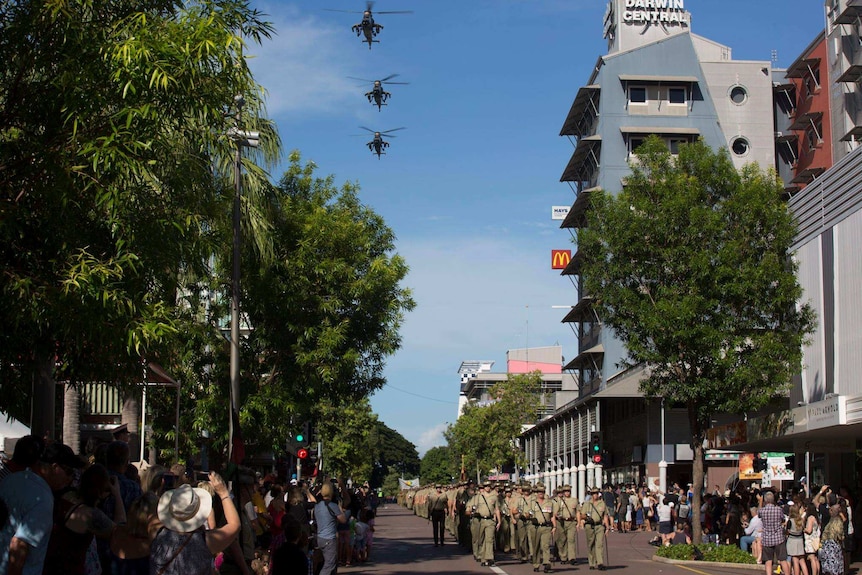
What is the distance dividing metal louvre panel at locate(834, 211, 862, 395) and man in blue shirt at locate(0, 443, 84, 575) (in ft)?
80.1

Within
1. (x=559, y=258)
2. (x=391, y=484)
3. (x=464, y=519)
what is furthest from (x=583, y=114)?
(x=391, y=484)

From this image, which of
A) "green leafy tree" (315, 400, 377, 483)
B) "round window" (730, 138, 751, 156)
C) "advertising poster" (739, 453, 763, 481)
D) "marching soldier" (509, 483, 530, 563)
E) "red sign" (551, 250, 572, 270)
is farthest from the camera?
"red sign" (551, 250, 572, 270)

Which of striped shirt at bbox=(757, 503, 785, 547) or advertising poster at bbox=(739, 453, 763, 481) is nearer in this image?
striped shirt at bbox=(757, 503, 785, 547)

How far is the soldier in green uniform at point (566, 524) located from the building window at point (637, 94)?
42672 millimetres

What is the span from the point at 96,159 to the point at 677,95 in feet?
190

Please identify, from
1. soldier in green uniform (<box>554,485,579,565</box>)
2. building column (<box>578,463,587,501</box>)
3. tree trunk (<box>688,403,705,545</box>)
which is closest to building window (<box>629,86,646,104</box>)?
building column (<box>578,463,587,501</box>)

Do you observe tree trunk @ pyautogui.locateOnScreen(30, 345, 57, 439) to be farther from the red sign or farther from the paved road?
the red sign

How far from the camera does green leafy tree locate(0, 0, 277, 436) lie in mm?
9695

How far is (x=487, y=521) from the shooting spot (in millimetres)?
24594

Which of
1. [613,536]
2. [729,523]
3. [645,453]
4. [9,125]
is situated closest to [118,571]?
[9,125]

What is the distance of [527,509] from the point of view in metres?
24.3

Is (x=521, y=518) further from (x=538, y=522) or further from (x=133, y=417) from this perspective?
(x=133, y=417)

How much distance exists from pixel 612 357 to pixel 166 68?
54.5 meters

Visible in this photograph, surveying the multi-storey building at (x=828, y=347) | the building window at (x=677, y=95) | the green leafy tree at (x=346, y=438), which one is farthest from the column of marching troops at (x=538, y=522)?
the building window at (x=677, y=95)
